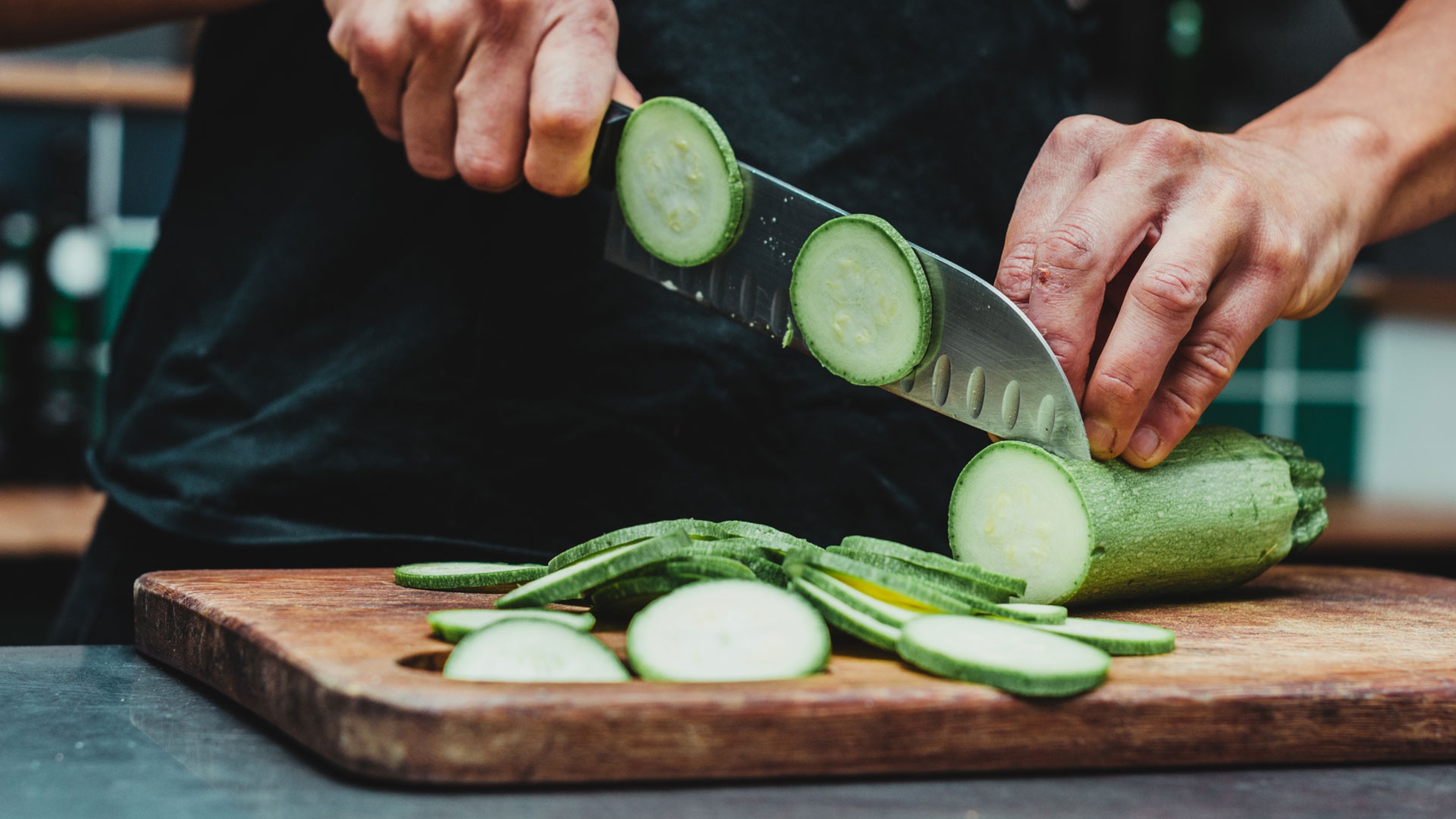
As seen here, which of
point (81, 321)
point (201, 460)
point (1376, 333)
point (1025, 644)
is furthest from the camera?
point (1376, 333)

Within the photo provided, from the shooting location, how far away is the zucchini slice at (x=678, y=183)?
1676 mm

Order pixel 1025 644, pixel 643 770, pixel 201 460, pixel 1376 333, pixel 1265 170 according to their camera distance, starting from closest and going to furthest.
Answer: pixel 643 770, pixel 1025 644, pixel 1265 170, pixel 201 460, pixel 1376 333

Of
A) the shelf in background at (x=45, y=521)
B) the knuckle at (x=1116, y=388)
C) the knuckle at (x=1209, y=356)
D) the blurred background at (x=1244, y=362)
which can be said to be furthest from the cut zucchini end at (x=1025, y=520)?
the shelf in background at (x=45, y=521)

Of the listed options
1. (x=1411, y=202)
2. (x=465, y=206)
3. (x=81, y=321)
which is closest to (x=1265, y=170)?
(x=1411, y=202)

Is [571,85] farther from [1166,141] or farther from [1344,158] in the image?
[1344,158]

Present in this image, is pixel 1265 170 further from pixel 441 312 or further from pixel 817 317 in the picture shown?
pixel 441 312

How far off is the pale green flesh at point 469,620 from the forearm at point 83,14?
99 cm

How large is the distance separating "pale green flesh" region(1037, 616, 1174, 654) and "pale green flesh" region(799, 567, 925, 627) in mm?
164

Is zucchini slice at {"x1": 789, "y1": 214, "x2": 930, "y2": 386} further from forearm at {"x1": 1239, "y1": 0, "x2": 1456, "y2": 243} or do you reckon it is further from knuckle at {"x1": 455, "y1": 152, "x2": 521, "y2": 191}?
forearm at {"x1": 1239, "y1": 0, "x2": 1456, "y2": 243}

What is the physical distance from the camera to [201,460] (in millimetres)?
1821

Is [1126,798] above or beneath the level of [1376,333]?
beneath

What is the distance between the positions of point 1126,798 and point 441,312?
1.16 m

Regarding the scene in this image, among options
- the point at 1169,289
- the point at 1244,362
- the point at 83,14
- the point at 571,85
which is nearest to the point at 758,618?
the point at 1169,289

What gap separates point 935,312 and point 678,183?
390mm
